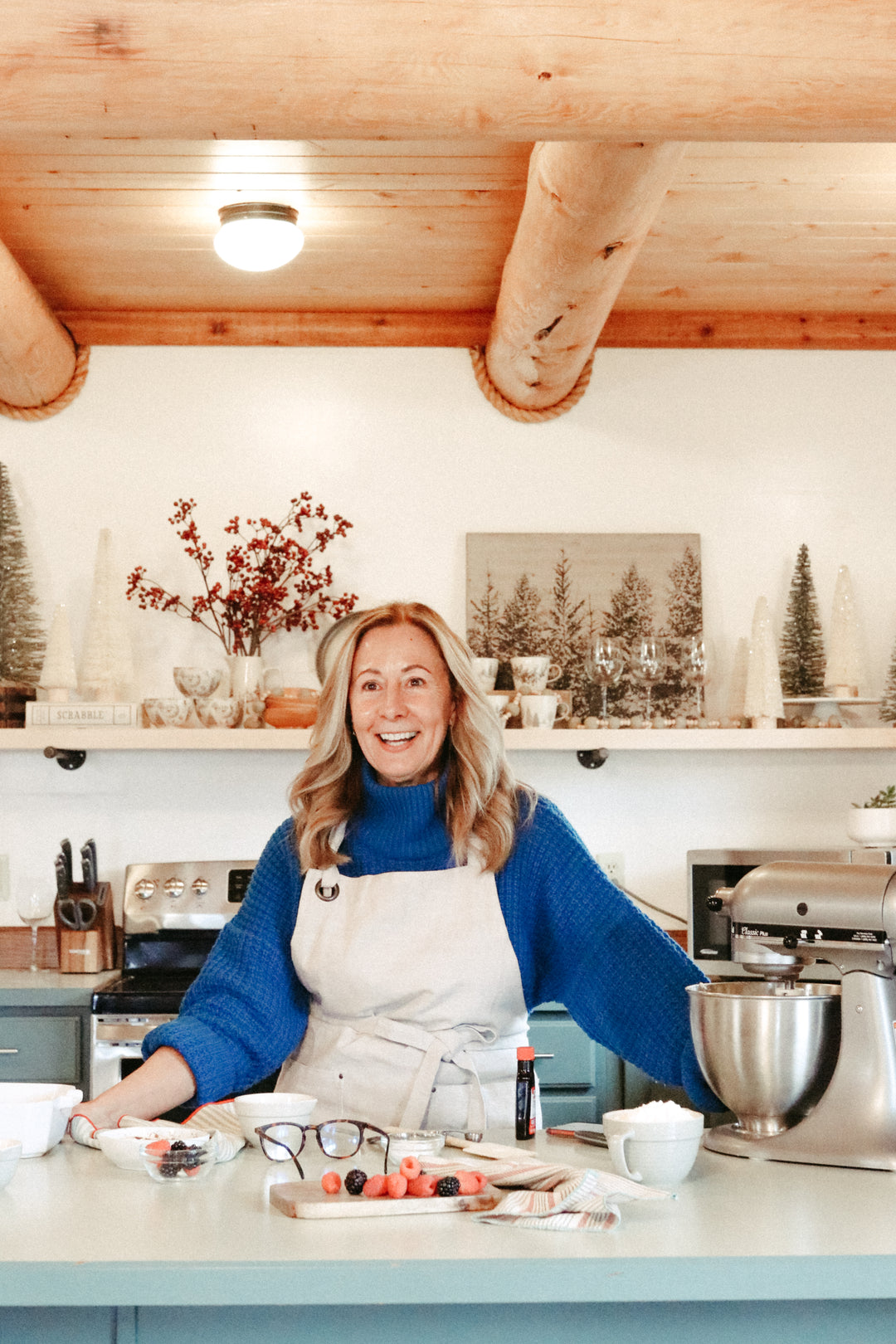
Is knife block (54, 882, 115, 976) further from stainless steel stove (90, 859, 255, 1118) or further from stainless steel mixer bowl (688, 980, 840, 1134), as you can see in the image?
stainless steel mixer bowl (688, 980, 840, 1134)

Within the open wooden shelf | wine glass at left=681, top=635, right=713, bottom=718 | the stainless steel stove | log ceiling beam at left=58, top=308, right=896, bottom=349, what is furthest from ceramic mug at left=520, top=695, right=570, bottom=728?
log ceiling beam at left=58, top=308, right=896, bottom=349

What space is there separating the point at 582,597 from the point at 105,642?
52.8 inches

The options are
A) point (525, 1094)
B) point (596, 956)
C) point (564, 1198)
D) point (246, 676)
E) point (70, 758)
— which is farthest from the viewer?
point (70, 758)

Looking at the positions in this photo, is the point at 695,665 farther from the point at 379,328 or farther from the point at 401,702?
the point at 401,702

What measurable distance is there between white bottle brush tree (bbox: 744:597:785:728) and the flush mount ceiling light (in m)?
1.59

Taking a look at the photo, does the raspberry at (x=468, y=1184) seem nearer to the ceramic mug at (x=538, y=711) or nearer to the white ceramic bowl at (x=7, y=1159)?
the white ceramic bowl at (x=7, y=1159)

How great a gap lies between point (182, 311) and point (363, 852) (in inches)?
88.0

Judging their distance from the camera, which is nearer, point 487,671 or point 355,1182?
point 355,1182

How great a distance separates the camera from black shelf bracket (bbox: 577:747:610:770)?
3.73m

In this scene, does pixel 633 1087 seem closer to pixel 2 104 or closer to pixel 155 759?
pixel 155 759

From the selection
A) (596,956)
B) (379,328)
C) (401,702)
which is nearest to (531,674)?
(379,328)

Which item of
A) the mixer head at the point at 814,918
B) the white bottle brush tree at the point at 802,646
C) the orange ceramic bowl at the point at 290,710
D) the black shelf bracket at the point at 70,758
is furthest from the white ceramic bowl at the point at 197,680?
the mixer head at the point at 814,918

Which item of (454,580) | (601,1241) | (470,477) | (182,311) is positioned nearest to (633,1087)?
(454,580)

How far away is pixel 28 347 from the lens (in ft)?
11.4
